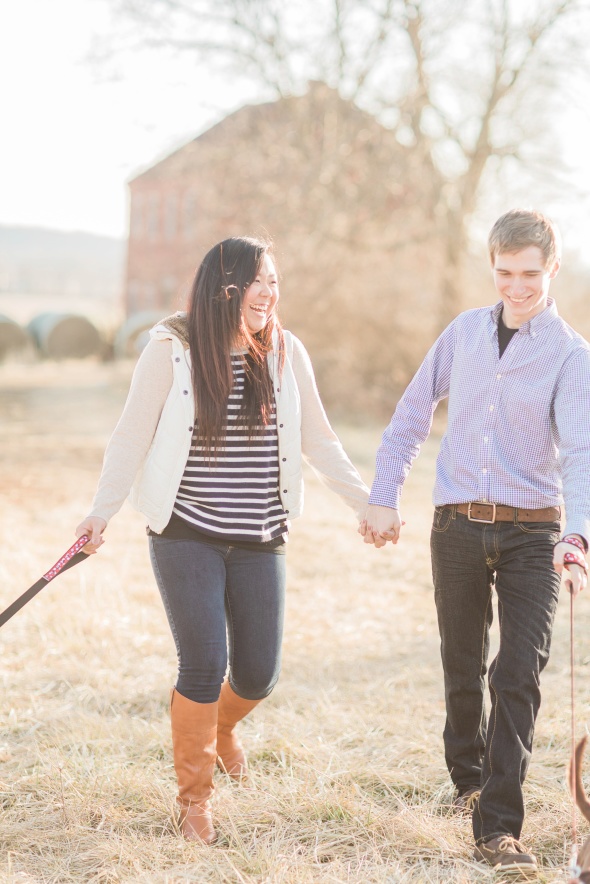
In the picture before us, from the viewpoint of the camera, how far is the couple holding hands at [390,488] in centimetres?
293

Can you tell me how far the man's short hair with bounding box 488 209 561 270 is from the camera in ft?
9.59

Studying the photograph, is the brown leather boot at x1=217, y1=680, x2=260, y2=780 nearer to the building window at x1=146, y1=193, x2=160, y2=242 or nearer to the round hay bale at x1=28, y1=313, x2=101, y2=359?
the round hay bale at x1=28, y1=313, x2=101, y2=359

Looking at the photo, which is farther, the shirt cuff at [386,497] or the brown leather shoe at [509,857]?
the shirt cuff at [386,497]

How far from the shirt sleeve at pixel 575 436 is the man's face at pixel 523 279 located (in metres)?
0.21

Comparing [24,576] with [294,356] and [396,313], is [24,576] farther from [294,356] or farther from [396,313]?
[396,313]

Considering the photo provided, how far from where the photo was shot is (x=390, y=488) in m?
3.34

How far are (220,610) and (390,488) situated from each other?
704mm

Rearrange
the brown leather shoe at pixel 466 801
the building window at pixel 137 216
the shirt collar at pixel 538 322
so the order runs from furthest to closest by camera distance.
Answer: the building window at pixel 137 216, the brown leather shoe at pixel 466 801, the shirt collar at pixel 538 322

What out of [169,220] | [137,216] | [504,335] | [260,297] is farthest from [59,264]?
[504,335]

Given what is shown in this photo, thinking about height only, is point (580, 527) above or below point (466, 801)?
above

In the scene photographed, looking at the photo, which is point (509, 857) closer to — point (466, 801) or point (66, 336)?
point (466, 801)

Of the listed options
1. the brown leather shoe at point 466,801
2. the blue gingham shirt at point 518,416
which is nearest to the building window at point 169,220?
the blue gingham shirt at point 518,416

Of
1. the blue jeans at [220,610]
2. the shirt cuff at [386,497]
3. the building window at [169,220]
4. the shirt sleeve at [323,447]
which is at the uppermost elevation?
the building window at [169,220]

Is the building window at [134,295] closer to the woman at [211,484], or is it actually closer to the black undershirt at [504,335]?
the woman at [211,484]
